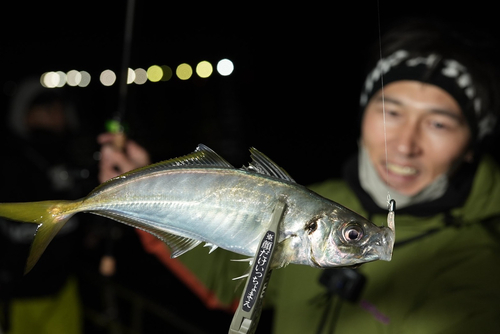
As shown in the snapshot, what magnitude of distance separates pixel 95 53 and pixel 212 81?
26.0ft

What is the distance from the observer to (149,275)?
9.62 m

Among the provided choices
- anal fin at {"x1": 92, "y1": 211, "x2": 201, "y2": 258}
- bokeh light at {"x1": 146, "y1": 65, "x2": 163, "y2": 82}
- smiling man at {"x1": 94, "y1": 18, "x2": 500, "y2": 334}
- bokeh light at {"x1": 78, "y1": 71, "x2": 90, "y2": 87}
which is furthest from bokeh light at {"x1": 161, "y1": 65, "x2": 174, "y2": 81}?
anal fin at {"x1": 92, "y1": 211, "x2": 201, "y2": 258}

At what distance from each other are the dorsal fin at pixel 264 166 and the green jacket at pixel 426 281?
1.18 metres

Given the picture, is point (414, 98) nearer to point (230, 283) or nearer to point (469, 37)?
point (469, 37)

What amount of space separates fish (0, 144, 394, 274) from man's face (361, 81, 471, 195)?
853mm

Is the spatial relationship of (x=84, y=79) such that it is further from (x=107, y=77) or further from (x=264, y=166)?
(x=264, y=166)

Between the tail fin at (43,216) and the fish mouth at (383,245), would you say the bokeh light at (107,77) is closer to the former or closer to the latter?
the tail fin at (43,216)

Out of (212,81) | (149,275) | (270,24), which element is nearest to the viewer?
(149,275)

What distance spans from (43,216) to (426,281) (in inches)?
62.8

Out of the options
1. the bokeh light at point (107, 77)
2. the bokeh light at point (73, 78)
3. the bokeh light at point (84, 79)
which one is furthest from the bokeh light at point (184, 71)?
the bokeh light at point (73, 78)

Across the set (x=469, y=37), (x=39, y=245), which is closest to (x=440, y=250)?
(x=469, y=37)

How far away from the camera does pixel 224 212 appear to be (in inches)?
33.4

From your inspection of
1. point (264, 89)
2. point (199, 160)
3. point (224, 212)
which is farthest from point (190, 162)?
point (264, 89)

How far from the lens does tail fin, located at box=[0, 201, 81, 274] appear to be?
84 centimetres
